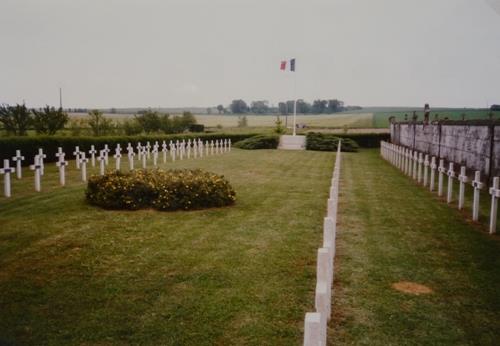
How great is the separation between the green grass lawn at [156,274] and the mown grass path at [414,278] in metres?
0.53

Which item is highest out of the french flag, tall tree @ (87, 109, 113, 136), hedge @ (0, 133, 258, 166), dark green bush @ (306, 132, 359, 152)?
the french flag

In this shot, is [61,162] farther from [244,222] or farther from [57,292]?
[57,292]

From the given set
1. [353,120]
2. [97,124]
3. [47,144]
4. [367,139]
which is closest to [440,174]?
[47,144]

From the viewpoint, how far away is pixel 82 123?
42.0 m

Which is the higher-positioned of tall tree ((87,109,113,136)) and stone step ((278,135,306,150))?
tall tree ((87,109,113,136))

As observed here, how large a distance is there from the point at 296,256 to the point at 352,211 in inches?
174

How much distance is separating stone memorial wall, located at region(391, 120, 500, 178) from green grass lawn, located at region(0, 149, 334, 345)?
650 centimetres

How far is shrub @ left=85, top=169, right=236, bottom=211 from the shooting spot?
11008 millimetres

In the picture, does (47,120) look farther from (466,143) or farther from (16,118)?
(466,143)

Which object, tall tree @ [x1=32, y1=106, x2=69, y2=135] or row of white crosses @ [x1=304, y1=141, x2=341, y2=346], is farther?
tall tree @ [x1=32, y1=106, x2=69, y2=135]

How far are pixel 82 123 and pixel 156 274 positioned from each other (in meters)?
38.4

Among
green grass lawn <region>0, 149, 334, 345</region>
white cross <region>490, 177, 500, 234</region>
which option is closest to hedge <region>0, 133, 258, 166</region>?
green grass lawn <region>0, 149, 334, 345</region>

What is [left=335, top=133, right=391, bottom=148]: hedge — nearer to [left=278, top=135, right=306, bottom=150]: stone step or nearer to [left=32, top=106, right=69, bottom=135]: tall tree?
[left=278, top=135, right=306, bottom=150]: stone step

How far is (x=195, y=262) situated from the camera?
6.99 metres
